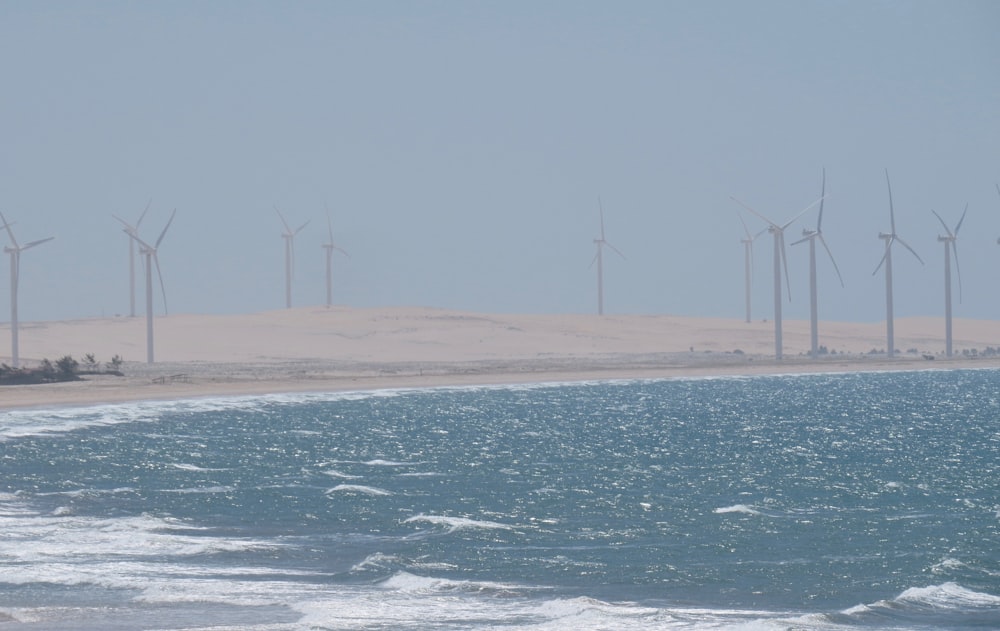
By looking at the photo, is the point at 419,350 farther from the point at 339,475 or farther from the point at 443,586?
the point at 443,586

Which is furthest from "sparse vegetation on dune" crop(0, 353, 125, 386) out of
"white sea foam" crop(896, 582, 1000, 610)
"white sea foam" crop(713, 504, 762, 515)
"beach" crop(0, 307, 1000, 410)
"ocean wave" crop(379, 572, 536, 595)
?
"white sea foam" crop(896, 582, 1000, 610)

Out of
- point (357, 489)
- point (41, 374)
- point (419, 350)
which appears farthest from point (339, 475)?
point (419, 350)

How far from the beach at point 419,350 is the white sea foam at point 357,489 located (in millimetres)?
31826

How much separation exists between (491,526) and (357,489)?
7.06m

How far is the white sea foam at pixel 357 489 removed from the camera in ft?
105

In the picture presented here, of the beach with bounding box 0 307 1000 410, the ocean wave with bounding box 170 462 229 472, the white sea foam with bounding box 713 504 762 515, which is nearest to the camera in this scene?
the white sea foam with bounding box 713 504 762 515

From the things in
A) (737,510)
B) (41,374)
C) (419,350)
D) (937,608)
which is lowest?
(937,608)

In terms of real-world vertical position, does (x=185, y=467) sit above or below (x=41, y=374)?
below

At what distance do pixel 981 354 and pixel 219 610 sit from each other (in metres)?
133

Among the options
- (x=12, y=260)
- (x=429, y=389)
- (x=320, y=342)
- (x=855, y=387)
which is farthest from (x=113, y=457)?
(x=320, y=342)

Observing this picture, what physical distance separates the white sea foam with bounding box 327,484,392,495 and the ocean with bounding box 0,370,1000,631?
0.09m

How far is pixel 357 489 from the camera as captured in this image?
3253 centimetres

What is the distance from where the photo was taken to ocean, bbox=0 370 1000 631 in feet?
60.5

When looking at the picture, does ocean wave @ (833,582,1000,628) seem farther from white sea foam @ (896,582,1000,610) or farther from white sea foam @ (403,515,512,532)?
white sea foam @ (403,515,512,532)
